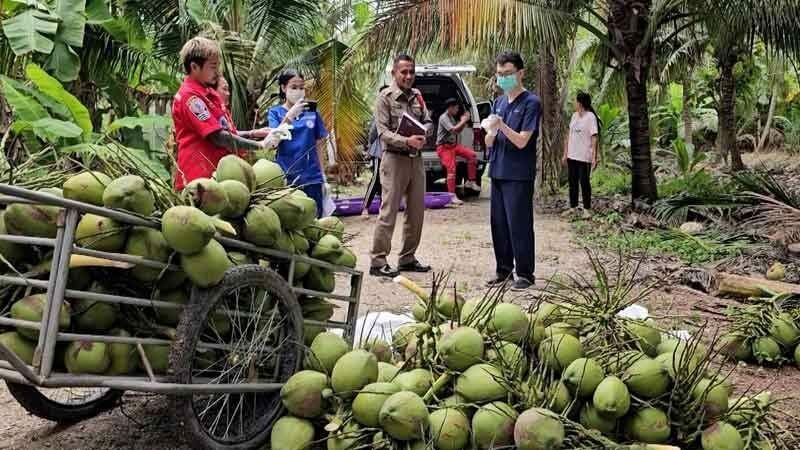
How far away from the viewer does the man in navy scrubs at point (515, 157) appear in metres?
6.21

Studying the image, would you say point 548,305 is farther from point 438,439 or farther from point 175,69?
point 175,69

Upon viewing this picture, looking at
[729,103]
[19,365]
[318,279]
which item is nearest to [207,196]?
[318,279]

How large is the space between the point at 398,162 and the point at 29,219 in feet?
14.1

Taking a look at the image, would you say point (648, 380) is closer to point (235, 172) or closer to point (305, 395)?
point (305, 395)

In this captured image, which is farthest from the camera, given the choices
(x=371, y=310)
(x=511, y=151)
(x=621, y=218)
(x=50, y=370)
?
(x=621, y=218)

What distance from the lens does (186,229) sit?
9.15 ft

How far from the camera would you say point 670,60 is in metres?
17.7

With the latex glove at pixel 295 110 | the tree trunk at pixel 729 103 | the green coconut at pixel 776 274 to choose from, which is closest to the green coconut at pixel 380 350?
the latex glove at pixel 295 110

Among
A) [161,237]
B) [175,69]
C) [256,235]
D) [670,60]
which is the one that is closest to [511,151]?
[256,235]

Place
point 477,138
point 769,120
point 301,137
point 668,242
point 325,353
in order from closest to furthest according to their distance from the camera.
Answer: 1. point 325,353
2. point 301,137
3. point 668,242
4. point 477,138
5. point 769,120

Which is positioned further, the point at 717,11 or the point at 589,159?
the point at 589,159

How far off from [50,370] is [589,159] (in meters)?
9.57

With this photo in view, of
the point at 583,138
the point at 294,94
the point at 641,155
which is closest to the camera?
the point at 294,94

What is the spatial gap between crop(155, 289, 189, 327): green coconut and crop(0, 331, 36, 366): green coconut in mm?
440
